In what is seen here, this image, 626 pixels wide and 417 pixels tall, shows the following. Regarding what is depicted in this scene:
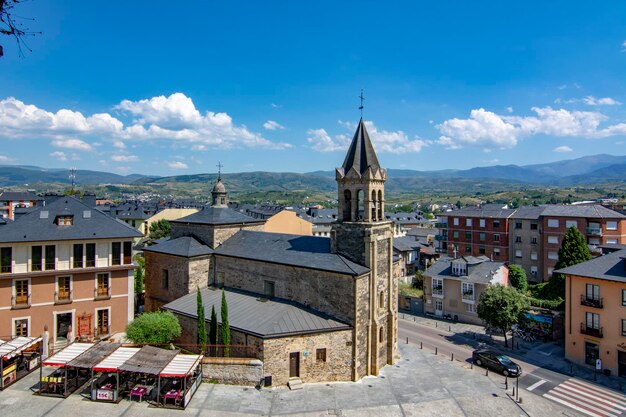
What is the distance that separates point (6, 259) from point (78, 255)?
16.4ft

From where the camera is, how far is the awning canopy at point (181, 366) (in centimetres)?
2408

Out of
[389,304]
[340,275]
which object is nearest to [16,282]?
[340,275]

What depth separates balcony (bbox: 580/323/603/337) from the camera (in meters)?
36.6

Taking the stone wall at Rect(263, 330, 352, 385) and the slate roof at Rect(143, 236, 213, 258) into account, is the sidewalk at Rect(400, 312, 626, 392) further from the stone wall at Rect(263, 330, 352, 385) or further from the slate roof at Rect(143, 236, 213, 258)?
the slate roof at Rect(143, 236, 213, 258)

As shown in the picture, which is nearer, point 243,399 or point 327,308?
point 243,399

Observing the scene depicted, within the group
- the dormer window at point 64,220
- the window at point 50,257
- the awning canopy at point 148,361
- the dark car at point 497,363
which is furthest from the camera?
the dormer window at point 64,220

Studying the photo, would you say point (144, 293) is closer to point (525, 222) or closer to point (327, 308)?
point (327, 308)

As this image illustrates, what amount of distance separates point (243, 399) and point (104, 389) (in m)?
8.52

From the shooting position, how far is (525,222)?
71250 mm

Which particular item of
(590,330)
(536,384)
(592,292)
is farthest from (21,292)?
(592,292)

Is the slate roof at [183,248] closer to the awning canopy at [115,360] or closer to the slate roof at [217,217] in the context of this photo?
the slate roof at [217,217]

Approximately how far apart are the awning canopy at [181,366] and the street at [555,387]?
23.4 meters

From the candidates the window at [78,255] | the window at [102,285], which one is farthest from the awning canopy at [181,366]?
the window at [78,255]

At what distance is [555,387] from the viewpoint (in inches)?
1271
